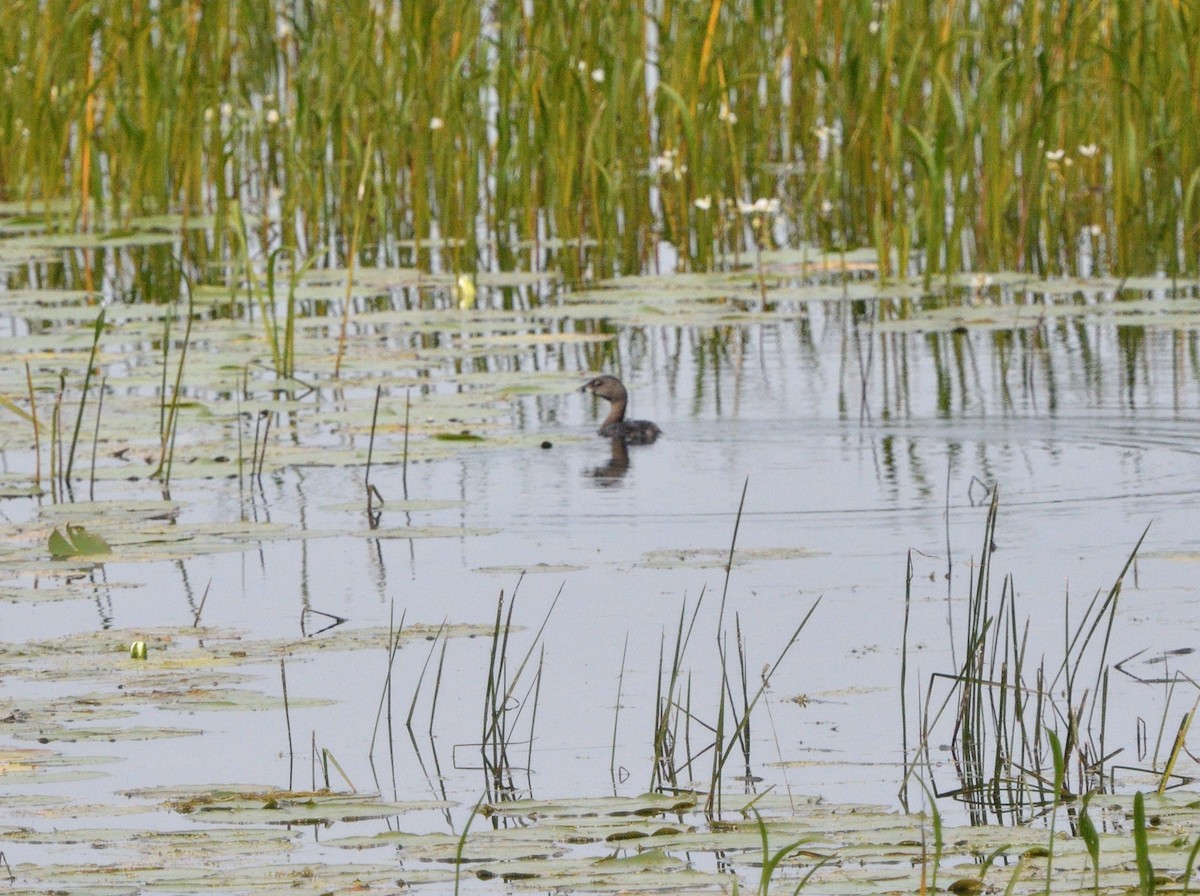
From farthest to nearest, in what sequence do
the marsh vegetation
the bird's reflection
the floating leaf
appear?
the bird's reflection → the floating leaf → the marsh vegetation

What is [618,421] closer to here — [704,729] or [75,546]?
[75,546]

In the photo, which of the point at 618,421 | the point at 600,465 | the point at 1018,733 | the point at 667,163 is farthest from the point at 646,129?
the point at 1018,733

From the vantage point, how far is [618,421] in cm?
787

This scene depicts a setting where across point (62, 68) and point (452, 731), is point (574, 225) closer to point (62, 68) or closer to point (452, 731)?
point (62, 68)

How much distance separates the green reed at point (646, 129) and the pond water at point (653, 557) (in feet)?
6.37

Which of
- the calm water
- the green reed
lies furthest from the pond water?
the green reed

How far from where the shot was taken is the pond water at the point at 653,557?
4430mm

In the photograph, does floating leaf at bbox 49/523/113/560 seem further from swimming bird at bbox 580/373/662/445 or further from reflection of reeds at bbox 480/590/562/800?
swimming bird at bbox 580/373/662/445

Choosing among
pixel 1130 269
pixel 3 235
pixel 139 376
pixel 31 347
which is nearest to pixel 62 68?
pixel 3 235

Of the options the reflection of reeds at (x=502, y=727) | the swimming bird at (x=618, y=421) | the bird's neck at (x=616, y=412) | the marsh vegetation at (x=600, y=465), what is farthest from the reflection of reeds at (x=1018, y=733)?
the bird's neck at (x=616, y=412)

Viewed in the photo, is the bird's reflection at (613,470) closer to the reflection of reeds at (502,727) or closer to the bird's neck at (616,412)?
the bird's neck at (616,412)

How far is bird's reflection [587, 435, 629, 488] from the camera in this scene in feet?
23.5

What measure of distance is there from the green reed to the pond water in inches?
76.4

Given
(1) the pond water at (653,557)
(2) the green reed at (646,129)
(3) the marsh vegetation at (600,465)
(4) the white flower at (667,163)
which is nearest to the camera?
(3) the marsh vegetation at (600,465)
